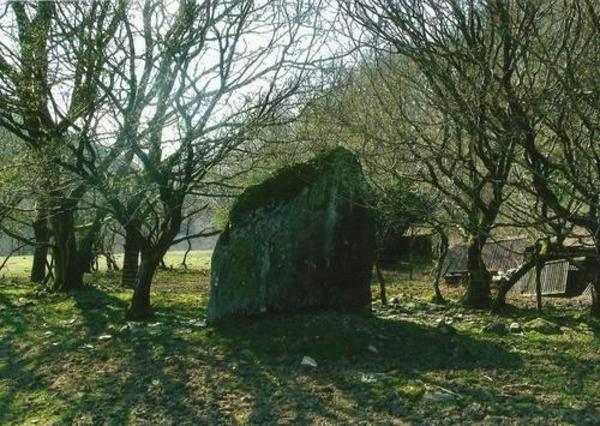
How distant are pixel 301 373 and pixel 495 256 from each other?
2126cm

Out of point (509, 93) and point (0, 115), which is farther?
point (0, 115)

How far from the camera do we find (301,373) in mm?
7402

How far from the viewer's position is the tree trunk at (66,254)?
15305mm

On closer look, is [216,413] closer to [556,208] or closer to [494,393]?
[494,393]

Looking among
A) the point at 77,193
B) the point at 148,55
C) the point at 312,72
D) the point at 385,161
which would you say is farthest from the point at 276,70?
the point at 77,193

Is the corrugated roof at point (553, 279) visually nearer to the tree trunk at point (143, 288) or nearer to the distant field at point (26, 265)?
the tree trunk at point (143, 288)

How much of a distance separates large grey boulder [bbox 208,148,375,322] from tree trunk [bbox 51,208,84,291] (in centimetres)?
685

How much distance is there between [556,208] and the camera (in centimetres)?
671

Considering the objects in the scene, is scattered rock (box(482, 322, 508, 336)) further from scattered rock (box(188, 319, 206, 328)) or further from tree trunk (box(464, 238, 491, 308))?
scattered rock (box(188, 319, 206, 328))

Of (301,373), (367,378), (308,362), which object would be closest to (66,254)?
(308,362)

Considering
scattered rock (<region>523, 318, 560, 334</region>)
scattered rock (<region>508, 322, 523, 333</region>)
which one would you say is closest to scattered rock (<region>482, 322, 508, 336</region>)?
scattered rock (<region>508, 322, 523, 333</region>)

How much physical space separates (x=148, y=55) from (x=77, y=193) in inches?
153

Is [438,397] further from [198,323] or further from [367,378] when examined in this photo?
[198,323]

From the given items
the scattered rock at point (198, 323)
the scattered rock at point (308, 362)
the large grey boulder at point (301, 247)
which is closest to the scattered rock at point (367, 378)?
the scattered rock at point (308, 362)
